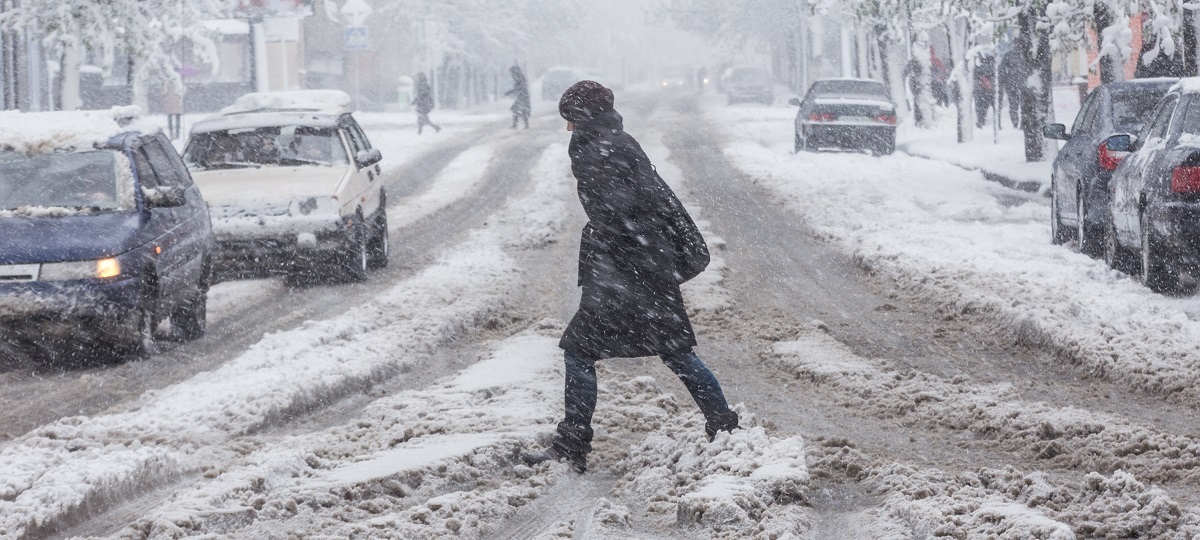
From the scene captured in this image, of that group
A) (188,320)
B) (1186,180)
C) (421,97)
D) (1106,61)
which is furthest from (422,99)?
(1186,180)

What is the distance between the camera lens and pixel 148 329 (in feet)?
29.1

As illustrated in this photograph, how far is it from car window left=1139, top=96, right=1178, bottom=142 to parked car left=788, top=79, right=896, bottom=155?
16177 mm

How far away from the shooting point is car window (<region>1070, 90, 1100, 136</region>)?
13.3 metres

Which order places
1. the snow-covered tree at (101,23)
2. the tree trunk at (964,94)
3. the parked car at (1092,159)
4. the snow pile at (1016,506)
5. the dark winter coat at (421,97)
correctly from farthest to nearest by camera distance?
the dark winter coat at (421,97) < the tree trunk at (964,94) < the snow-covered tree at (101,23) < the parked car at (1092,159) < the snow pile at (1016,506)

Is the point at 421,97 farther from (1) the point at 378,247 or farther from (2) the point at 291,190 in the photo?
(2) the point at 291,190

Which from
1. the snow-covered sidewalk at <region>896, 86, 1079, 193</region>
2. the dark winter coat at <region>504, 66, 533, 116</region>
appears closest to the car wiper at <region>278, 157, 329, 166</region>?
the snow-covered sidewalk at <region>896, 86, 1079, 193</region>

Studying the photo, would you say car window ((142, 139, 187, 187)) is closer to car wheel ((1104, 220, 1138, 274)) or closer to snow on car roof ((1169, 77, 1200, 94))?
car wheel ((1104, 220, 1138, 274))

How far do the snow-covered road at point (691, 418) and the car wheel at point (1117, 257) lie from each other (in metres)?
0.51

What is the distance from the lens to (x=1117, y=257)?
11.4m

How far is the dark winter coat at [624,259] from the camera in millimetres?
5812

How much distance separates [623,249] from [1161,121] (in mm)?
6926

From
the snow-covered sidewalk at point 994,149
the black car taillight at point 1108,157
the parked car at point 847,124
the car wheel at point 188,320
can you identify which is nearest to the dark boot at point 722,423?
the car wheel at point 188,320

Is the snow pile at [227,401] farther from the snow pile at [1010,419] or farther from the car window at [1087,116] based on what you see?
the car window at [1087,116]

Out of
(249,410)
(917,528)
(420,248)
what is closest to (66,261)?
(249,410)
